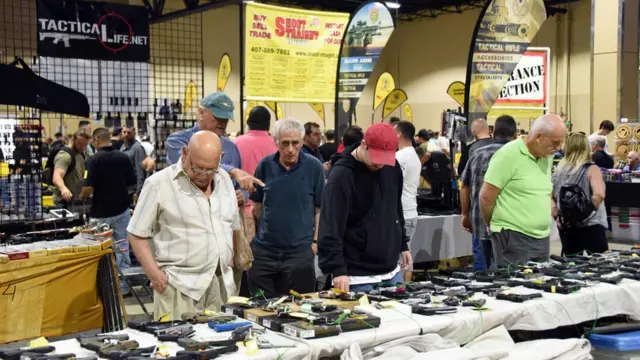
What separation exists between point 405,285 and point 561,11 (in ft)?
58.6

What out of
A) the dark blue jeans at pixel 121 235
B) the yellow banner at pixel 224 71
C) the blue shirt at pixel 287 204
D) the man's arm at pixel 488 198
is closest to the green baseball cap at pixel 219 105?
the blue shirt at pixel 287 204

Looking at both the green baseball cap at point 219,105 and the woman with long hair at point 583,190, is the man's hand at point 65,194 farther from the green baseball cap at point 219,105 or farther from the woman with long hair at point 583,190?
the woman with long hair at point 583,190

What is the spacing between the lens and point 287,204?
429cm

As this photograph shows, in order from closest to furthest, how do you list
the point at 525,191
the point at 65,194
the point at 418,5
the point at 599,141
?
the point at 525,191 → the point at 65,194 → the point at 599,141 → the point at 418,5

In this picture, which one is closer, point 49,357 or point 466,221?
point 49,357

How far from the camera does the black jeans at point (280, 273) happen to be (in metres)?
4.25

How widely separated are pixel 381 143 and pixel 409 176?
9.09 feet

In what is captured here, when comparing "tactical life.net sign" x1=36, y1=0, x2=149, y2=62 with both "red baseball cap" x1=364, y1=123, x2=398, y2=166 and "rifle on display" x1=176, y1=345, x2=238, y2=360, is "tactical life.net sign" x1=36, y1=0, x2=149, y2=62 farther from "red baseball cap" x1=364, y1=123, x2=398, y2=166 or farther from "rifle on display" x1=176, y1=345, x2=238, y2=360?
"rifle on display" x1=176, y1=345, x2=238, y2=360

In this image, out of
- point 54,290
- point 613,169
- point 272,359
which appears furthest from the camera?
point 613,169

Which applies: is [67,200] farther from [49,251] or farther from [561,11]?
[561,11]

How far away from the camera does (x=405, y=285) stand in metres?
3.36

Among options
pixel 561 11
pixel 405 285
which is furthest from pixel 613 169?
pixel 561 11

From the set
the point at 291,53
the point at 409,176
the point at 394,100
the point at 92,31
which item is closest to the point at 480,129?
the point at 409,176

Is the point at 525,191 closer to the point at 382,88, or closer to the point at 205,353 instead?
the point at 205,353
